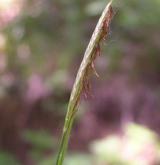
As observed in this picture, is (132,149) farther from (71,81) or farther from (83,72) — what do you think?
(83,72)

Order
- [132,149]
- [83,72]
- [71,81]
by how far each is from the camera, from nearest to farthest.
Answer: [83,72]
[132,149]
[71,81]

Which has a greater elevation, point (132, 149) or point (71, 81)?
point (71, 81)

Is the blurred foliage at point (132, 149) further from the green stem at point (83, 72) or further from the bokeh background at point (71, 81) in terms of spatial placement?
the green stem at point (83, 72)

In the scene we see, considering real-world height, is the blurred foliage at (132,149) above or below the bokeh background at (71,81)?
below

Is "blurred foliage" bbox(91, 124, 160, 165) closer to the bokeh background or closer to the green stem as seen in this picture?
the bokeh background

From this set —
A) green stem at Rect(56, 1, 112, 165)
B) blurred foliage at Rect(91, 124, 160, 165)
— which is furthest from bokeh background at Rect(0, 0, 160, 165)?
green stem at Rect(56, 1, 112, 165)

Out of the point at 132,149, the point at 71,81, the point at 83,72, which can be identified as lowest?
the point at 83,72

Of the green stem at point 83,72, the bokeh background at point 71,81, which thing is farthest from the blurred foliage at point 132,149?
the green stem at point 83,72

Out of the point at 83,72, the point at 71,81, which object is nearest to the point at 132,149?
the point at 71,81
